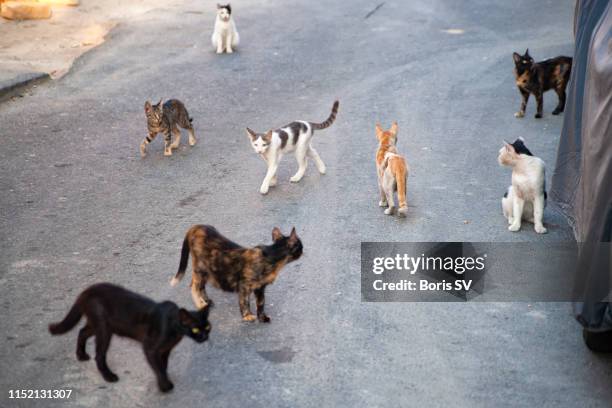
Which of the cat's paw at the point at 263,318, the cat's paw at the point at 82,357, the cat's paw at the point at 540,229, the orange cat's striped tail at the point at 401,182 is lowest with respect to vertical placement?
the cat's paw at the point at 540,229

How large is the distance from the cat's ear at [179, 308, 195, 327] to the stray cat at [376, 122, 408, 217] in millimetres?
3419

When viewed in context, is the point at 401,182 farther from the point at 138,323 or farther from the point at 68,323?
the point at 68,323

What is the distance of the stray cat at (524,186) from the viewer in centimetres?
787

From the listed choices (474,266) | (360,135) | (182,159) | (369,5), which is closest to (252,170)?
(182,159)

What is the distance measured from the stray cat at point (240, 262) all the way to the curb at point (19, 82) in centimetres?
695

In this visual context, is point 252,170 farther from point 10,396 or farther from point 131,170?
point 10,396

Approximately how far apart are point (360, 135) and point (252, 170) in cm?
183

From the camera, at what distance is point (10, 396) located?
5.48 meters

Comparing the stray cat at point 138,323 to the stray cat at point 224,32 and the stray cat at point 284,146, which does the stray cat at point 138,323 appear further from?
the stray cat at point 224,32

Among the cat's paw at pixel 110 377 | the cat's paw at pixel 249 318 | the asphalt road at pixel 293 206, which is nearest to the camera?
the cat's paw at pixel 110 377

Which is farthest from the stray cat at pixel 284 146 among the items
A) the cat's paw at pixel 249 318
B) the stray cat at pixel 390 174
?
the cat's paw at pixel 249 318

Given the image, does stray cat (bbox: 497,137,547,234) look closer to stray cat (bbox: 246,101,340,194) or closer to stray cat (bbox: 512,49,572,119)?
stray cat (bbox: 246,101,340,194)

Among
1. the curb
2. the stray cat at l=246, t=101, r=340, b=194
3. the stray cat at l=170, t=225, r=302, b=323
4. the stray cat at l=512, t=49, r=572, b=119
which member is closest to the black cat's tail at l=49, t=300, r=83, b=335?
the stray cat at l=170, t=225, r=302, b=323

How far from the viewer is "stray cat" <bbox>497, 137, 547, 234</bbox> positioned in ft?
25.8
